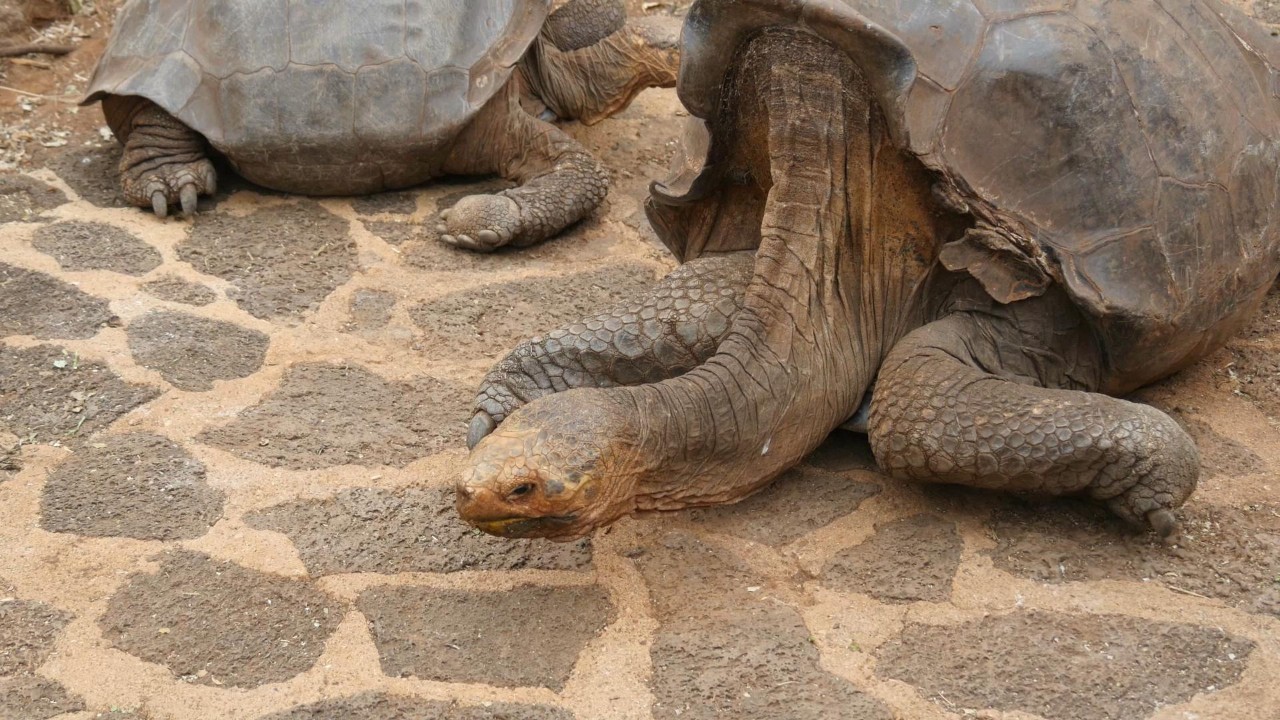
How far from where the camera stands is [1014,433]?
2.77 m

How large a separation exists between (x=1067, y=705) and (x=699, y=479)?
0.89m

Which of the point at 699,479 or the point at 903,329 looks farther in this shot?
the point at 903,329

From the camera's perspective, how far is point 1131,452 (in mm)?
2707

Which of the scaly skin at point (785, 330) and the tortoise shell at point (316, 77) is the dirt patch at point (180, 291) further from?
the scaly skin at point (785, 330)

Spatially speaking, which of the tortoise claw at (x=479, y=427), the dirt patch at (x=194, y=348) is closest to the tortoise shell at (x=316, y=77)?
the dirt patch at (x=194, y=348)

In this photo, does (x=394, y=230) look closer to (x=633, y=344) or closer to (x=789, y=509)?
(x=633, y=344)

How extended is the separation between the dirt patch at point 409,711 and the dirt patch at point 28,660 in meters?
0.40

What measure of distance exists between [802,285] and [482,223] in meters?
1.76

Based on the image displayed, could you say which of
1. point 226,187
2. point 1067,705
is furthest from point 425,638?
point 226,187

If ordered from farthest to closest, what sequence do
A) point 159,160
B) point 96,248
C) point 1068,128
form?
1. point 159,160
2. point 96,248
3. point 1068,128

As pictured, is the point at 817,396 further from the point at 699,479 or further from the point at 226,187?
the point at 226,187

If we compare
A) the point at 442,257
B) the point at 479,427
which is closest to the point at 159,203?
the point at 442,257

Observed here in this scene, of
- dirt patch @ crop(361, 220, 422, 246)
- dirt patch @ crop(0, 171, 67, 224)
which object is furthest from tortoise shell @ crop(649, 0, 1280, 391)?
dirt patch @ crop(0, 171, 67, 224)

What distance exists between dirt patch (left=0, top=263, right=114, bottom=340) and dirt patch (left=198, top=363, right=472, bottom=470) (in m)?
0.65
